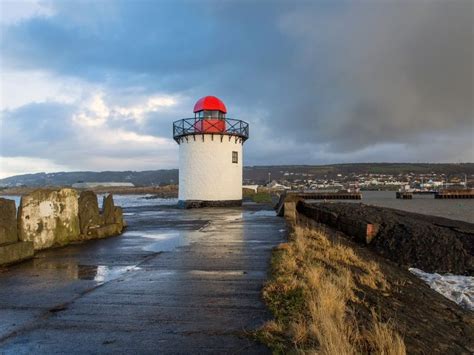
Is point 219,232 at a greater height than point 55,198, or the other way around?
point 55,198

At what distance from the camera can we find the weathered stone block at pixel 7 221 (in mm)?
8109

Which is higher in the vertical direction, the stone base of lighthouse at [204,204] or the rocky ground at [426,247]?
the stone base of lighthouse at [204,204]

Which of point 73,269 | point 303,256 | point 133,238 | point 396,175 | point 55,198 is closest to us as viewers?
point 73,269

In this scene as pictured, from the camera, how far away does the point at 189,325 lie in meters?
4.57

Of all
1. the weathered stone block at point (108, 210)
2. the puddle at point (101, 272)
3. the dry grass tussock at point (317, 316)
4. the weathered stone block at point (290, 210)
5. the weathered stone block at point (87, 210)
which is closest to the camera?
the dry grass tussock at point (317, 316)

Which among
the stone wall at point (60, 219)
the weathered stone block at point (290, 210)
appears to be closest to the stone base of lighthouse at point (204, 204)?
the weathered stone block at point (290, 210)

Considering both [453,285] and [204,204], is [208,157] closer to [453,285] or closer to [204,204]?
[204,204]

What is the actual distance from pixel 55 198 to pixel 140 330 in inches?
268

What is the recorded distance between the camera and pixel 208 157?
26109mm

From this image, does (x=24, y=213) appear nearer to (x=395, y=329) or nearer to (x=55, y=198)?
(x=55, y=198)

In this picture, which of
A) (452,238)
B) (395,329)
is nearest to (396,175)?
(452,238)

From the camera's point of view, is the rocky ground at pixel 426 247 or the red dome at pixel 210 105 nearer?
the rocky ground at pixel 426 247

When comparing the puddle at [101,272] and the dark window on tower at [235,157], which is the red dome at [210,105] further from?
the puddle at [101,272]

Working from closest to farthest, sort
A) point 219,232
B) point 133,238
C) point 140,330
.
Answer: point 140,330
point 133,238
point 219,232
